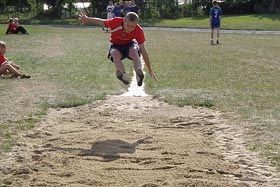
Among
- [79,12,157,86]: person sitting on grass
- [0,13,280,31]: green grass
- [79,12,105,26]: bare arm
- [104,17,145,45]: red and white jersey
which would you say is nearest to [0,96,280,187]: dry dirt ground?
[79,12,157,86]: person sitting on grass

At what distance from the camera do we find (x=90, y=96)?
427 inches

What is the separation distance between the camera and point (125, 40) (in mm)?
9422

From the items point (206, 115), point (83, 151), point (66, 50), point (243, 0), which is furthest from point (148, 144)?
point (243, 0)

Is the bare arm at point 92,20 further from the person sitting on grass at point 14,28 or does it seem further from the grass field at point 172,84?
the person sitting on grass at point 14,28

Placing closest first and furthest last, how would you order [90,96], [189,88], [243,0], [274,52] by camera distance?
1. [90,96]
2. [189,88]
3. [274,52]
4. [243,0]

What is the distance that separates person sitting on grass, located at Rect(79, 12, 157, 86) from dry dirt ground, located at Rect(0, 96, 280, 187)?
0.84 m

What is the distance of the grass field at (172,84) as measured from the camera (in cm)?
838

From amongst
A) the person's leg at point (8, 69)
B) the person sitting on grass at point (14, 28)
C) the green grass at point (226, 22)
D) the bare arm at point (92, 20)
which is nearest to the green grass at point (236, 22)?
the green grass at point (226, 22)

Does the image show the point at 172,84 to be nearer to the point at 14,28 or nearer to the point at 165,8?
Answer: the point at 14,28

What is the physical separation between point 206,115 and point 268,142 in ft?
6.97

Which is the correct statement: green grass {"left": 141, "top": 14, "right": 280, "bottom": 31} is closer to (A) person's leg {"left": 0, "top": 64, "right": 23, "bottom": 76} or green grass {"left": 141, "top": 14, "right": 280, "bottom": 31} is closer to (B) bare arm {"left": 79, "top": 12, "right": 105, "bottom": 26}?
(A) person's leg {"left": 0, "top": 64, "right": 23, "bottom": 76}

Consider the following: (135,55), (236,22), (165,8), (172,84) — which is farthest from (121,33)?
(165,8)

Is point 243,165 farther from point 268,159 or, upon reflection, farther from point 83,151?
point 83,151

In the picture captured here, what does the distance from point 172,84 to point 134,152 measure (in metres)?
5.65
